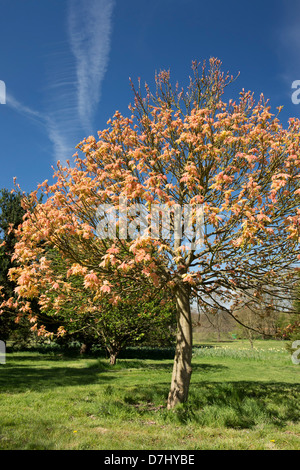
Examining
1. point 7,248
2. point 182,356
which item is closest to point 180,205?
point 182,356

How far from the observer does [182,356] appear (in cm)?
730

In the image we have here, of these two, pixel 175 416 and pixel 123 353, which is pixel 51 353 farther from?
pixel 175 416

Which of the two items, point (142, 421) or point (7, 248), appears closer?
point (142, 421)

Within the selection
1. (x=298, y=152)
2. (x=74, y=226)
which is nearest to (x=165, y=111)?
(x=298, y=152)

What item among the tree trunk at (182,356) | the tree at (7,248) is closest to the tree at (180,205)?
the tree trunk at (182,356)

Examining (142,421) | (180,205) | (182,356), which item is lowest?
(142,421)

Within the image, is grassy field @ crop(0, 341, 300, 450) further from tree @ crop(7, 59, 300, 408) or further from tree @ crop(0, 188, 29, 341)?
tree @ crop(0, 188, 29, 341)

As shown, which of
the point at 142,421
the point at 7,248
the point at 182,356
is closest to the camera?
the point at 142,421

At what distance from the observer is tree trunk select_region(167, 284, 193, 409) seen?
717 cm

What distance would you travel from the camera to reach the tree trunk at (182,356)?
282 inches

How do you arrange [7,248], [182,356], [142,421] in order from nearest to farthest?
[142,421]
[182,356]
[7,248]

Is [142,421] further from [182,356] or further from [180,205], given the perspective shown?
[180,205]

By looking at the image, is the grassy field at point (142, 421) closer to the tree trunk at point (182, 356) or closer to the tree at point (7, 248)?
the tree trunk at point (182, 356)
